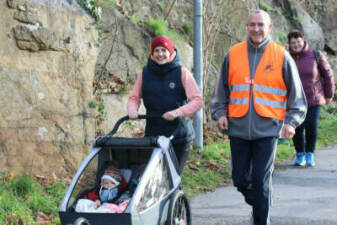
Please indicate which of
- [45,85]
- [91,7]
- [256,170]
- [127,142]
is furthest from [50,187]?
[91,7]

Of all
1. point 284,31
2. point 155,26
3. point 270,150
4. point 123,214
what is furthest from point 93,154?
point 284,31

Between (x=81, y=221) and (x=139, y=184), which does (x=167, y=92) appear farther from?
(x=81, y=221)

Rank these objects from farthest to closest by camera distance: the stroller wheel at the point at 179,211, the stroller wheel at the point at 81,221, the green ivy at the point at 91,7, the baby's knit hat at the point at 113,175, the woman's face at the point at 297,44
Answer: the woman's face at the point at 297,44 < the green ivy at the point at 91,7 < the baby's knit hat at the point at 113,175 < the stroller wheel at the point at 179,211 < the stroller wheel at the point at 81,221

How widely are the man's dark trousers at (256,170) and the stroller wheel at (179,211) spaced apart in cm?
53

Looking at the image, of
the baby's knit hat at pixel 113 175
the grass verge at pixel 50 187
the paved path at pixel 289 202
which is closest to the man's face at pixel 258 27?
the baby's knit hat at pixel 113 175

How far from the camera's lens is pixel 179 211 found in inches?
180

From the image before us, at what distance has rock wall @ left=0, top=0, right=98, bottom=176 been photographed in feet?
20.2

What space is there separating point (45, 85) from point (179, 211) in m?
2.72

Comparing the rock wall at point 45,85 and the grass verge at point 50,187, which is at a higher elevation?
the rock wall at point 45,85

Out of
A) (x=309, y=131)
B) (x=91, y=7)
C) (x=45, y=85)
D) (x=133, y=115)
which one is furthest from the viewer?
(x=309, y=131)

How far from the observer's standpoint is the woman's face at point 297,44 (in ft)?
25.2

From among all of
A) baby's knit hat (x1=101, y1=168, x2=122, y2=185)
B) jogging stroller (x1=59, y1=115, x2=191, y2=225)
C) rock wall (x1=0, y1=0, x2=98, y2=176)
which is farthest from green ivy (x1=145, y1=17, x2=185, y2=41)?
baby's knit hat (x1=101, y1=168, x2=122, y2=185)

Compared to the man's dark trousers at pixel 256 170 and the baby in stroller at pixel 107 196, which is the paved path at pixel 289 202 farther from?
the baby in stroller at pixel 107 196

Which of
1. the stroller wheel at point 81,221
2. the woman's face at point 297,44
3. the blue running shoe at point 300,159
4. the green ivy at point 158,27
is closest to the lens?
the stroller wheel at point 81,221
